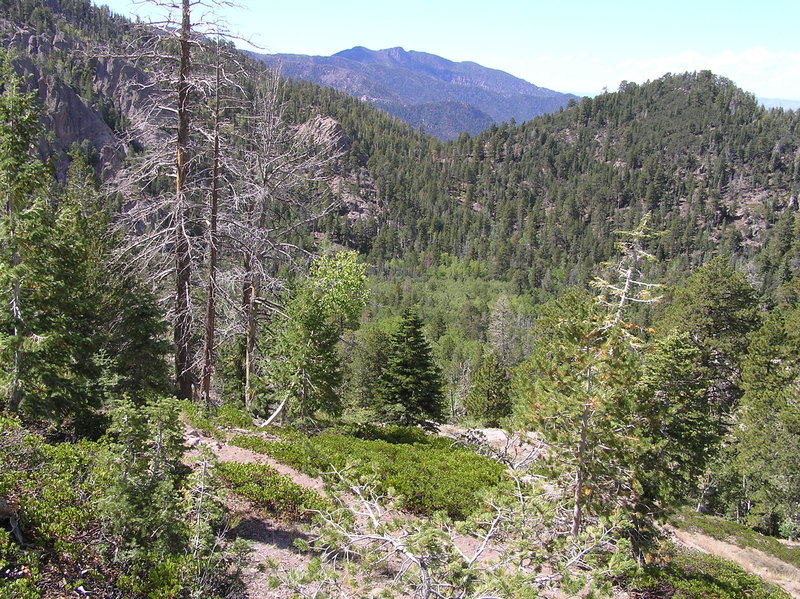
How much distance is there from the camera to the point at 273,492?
8.45m

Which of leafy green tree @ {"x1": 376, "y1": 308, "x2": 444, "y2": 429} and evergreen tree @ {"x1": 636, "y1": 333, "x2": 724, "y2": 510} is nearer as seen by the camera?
evergreen tree @ {"x1": 636, "y1": 333, "x2": 724, "y2": 510}

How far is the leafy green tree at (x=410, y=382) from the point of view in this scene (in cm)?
2283

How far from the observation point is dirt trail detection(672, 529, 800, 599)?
15.7 metres

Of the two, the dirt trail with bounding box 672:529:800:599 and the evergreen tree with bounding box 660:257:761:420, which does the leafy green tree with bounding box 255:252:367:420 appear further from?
the evergreen tree with bounding box 660:257:761:420

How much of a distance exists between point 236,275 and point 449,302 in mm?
97117

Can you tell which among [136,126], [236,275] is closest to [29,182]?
[136,126]

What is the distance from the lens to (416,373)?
22.9m

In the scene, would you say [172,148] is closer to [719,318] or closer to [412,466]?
[412,466]

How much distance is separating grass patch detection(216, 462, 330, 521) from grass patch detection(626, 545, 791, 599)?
5.36 metres

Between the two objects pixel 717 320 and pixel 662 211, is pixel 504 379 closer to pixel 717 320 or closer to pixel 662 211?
pixel 717 320

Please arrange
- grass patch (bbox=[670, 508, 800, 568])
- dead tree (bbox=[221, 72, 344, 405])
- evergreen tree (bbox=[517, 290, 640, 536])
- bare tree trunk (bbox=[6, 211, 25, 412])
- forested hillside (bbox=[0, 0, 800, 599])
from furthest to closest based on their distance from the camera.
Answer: grass patch (bbox=[670, 508, 800, 568]) → dead tree (bbox=[221, 72, 344, 405]) → bare tree trunk (bbox=[6, 211, 25, 412]) → evergreen tree (bbox=[517, 290, 640, 536]) → forested hillside (bbox=[0, 0, 800, 599])

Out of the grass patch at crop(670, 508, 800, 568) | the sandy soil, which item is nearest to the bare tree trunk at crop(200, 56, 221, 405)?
the sandy soil

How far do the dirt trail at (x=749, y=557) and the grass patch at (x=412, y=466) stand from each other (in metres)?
7.97

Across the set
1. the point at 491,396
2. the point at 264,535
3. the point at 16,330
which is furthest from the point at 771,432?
the point at 16,330
